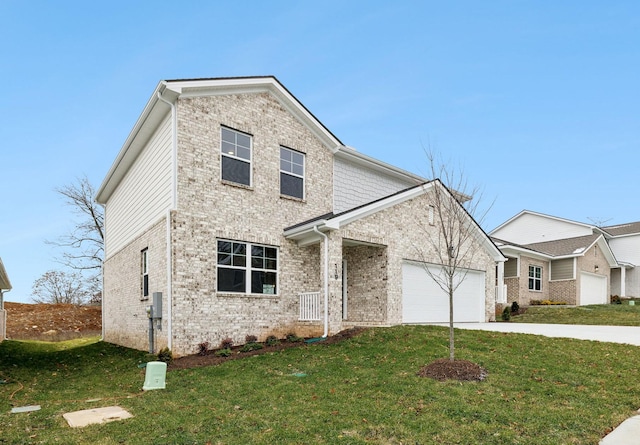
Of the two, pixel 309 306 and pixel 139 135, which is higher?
pixel 139 135

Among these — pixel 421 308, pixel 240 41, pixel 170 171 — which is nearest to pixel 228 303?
pixel 170 171

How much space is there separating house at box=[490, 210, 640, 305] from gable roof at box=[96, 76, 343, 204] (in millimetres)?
14434

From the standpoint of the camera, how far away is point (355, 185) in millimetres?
17125

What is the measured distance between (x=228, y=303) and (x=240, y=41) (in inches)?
388

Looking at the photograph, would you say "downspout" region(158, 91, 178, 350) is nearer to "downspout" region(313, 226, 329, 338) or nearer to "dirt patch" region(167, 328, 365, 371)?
"dirt patch" region(167, 328, 365, 371)

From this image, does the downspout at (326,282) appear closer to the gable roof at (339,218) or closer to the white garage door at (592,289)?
the gable roof at (339,218)

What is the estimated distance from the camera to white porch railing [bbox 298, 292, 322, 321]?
44.3 feet

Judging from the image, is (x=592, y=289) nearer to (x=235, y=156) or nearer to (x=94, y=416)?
(x=235, y=156)

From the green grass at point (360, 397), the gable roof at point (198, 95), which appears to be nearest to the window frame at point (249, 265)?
the green grass at point (360, 397)

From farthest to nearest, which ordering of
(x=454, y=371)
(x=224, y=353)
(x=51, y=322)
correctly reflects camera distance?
(x=51, y=322), (x=224, y=353), (x=454, y=371)

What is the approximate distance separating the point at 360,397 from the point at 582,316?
18.1 meters

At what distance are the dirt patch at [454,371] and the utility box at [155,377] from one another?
4.86 meters

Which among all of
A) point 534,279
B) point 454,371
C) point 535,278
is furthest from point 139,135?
point 535,278

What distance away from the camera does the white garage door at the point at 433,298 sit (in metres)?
15.5
